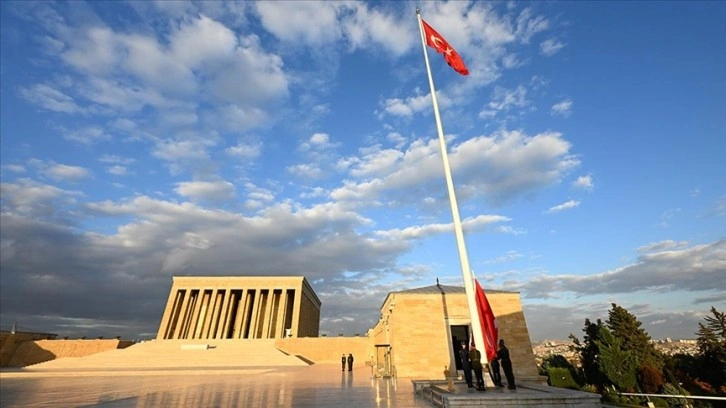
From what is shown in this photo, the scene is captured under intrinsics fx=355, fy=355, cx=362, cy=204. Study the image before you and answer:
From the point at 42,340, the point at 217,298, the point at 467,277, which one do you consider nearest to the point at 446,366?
the point at 467,277

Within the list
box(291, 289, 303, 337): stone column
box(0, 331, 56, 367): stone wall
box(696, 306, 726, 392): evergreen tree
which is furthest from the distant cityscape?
box(0, 331, 56, 367): stone wall

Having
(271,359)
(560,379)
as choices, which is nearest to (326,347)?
(271,359)

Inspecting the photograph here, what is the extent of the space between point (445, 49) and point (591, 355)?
114ft

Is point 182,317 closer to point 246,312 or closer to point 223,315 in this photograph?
point 223,315

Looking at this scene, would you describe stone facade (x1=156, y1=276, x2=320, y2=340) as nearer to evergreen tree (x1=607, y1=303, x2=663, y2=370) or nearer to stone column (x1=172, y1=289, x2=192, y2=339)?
stone column (x1=172, y1=289, x2=192, y2=339)

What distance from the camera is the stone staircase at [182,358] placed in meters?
32.1

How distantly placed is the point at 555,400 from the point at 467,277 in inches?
159

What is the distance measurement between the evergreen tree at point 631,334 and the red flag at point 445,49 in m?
35.9

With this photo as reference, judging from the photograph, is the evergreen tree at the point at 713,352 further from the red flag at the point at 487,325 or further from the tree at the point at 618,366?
the red flag at the point at 487,325

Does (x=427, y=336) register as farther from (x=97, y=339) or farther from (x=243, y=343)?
(x=97, y=339)

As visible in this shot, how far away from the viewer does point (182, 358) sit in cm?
3500

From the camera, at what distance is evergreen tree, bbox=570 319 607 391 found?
1218 inches

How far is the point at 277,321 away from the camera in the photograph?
52.8 m

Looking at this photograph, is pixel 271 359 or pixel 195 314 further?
pixel 195 314
